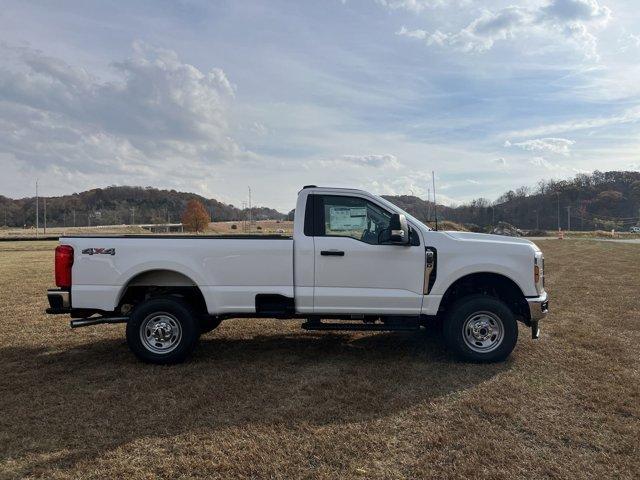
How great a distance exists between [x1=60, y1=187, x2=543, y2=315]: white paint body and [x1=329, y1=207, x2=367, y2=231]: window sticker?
19 centimetres

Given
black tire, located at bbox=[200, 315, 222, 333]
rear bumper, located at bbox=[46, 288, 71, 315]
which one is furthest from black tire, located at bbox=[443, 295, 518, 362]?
rear bumper, located at bbox=[46, 288, 71, 315]

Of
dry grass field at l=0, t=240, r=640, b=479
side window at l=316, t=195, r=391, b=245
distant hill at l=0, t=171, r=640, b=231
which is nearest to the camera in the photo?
dry grass field at l=0, t=240, r=640, b=479

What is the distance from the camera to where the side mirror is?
561 cm

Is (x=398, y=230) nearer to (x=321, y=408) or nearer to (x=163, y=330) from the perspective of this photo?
(x=321, y=408)

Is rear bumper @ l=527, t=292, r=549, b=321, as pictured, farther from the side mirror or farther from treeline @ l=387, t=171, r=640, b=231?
treeline @ l=387, t=171, r=640, b=231

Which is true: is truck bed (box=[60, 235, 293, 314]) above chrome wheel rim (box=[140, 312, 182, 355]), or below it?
above

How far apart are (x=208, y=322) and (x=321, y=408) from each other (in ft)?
9.43

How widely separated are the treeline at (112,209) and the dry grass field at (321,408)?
119 m

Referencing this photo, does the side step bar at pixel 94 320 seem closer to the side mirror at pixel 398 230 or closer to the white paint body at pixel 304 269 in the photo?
the white paint body at pixel 304 269

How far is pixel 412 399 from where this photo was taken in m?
4.79

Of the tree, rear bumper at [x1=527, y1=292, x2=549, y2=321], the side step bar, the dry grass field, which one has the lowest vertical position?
the dry grass field

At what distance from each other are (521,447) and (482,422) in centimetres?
48

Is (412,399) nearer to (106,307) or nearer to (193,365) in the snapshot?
(193,365)

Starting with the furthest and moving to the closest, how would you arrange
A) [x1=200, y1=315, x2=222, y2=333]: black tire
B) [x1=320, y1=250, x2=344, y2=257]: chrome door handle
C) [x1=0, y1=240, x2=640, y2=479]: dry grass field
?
[x1=200, y1=315, x2=222, y2=333]: black tire
[x1=320, y1=250, x2=344, y2=257]: chrome door handle
[x1=0, y1=240, x2=640, y2=479]: dry grass field
